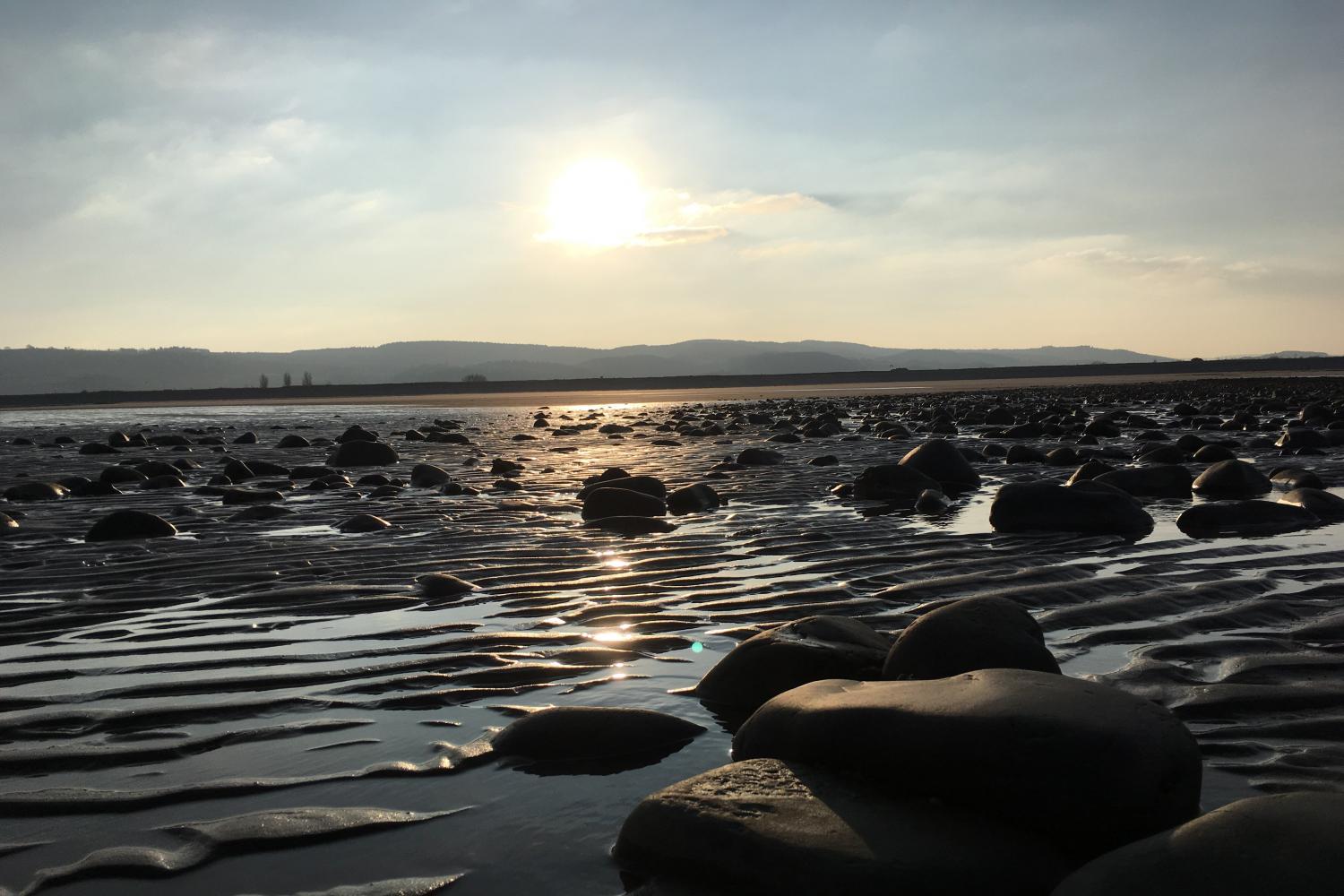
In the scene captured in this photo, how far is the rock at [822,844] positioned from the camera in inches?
79.6

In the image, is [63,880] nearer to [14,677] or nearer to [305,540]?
[14,677]

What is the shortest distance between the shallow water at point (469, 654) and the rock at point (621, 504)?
0.27 metres

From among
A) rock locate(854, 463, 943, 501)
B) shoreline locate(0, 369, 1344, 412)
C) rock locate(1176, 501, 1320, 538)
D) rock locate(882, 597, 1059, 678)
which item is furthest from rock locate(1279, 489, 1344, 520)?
shoreline locate(0, 369, 1344, 412)

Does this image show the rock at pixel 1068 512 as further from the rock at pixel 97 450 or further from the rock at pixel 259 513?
the rock at pixel 97 450

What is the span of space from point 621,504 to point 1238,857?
6102 mm

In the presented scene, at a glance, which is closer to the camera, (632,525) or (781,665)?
(781,665)

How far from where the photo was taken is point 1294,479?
26.5 feet

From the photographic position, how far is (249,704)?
10.9 ft

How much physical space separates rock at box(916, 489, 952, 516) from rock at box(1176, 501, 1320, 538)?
68.4 inches

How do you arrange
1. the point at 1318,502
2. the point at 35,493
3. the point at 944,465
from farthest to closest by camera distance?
the point at 35,493 → the point at 944,465 → the point at 1318,502

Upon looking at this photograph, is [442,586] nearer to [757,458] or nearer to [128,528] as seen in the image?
[128,528]

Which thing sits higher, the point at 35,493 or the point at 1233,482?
the point at 1233,482

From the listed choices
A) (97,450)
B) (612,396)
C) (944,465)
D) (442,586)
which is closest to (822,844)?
(442,586)

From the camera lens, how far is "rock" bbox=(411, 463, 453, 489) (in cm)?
1052
